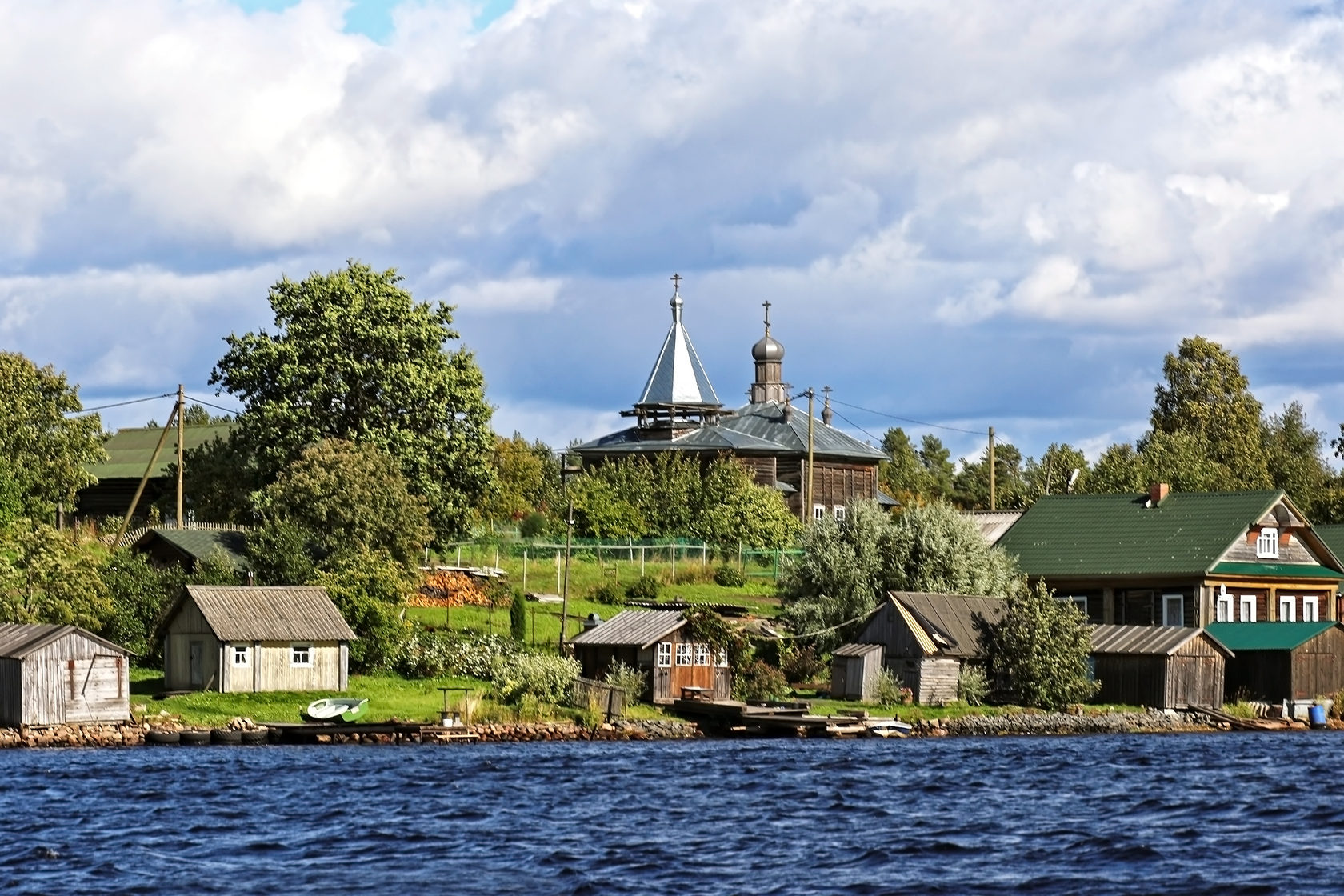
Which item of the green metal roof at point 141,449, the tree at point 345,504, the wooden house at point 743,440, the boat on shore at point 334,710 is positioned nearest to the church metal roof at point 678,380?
the wooden house at point 743,440

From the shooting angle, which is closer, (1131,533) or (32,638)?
(32,638)

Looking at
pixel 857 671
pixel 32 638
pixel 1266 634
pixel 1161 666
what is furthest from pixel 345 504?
pixel 1266 634

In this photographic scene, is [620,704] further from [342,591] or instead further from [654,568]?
[654,568]

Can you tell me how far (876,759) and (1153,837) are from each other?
1725 centimetres

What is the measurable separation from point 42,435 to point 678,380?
39704 millimetres

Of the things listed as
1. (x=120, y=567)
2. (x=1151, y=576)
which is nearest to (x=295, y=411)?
(x=120, y=567)

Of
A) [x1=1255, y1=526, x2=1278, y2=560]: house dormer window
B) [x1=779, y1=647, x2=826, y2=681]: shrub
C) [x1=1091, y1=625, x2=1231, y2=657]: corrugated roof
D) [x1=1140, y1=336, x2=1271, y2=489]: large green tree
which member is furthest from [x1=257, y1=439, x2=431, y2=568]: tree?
[x1=1140, y1=336, x2=1271, y2=489]: large green tree

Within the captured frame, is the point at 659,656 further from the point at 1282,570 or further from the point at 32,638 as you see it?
the point at 1282,570

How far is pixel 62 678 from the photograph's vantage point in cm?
5994

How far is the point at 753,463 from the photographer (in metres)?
114

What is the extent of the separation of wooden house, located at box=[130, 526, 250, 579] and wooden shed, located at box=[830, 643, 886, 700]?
22679mm

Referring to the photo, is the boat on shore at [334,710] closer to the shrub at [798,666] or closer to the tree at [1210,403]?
the shrub at [798,666]

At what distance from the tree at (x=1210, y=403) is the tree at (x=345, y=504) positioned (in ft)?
193

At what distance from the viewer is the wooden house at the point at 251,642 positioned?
6506 centimetres
